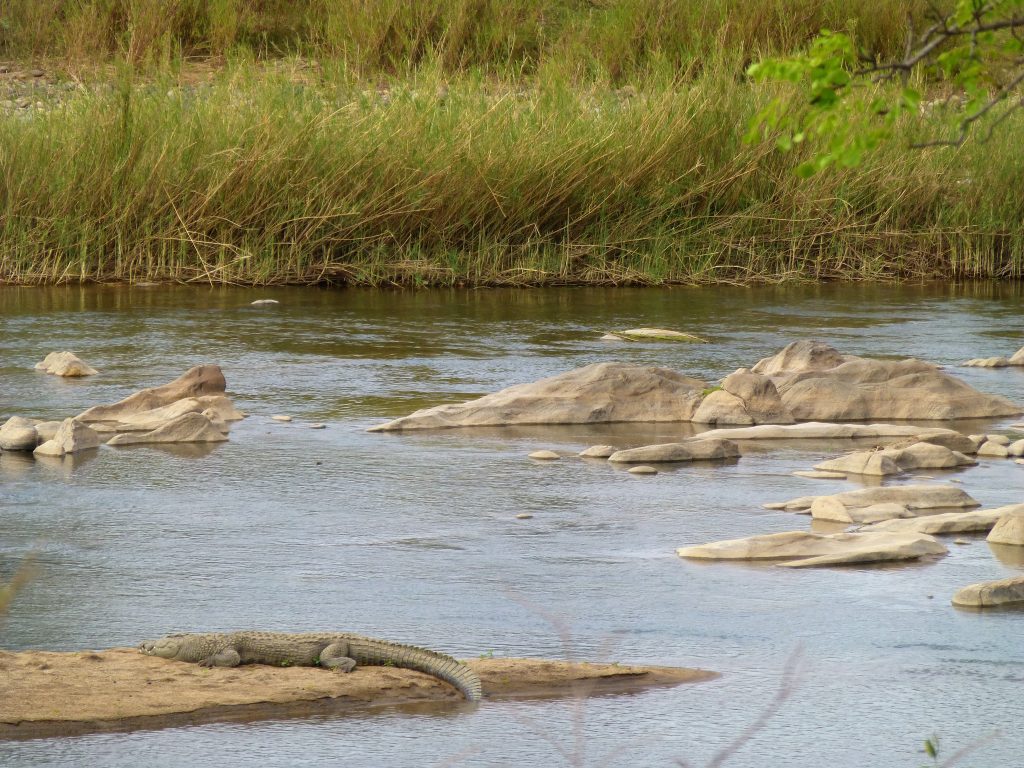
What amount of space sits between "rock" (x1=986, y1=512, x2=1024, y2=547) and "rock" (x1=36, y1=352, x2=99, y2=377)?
638 cm

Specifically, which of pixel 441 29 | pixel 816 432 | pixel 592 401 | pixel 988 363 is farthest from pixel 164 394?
pixel 441 29

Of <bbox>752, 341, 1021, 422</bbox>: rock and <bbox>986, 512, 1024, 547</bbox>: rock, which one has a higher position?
<bbox>752, 341, 1021, 422</bbox>: rock

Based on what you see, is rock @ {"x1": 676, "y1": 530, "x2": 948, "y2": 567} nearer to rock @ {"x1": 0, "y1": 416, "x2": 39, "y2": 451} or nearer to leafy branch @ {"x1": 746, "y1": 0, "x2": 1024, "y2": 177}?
leafy branch @ {"x1": 746, "y1": 0, "x2": 1024, "y2": 177}

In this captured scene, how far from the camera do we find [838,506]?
6.77 metres

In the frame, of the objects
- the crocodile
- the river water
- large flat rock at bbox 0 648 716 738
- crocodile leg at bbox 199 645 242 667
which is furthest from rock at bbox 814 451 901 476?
crocodile leg at bbox 199 645 242 667

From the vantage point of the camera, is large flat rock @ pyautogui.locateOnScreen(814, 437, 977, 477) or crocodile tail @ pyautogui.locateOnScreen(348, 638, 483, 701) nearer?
crocodile tail @ pyautogui.locateOnScreen(348, 638, 483, 701)

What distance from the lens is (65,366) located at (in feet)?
35.8

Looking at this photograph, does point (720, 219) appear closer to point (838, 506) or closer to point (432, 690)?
point (838, 506)

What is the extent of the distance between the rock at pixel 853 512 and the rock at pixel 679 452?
4.53ft

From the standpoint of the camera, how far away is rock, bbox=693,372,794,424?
926 centimetres

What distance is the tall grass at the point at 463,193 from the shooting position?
53.7 ft

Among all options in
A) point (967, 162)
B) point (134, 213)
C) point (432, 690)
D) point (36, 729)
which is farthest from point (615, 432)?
point (967, 162)

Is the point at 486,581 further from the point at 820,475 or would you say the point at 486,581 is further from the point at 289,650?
the point at 820,475

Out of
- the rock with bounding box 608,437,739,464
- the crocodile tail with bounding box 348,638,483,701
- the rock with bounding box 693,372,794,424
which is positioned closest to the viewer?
the crocodile tail with bounding box 348,638,483,701
